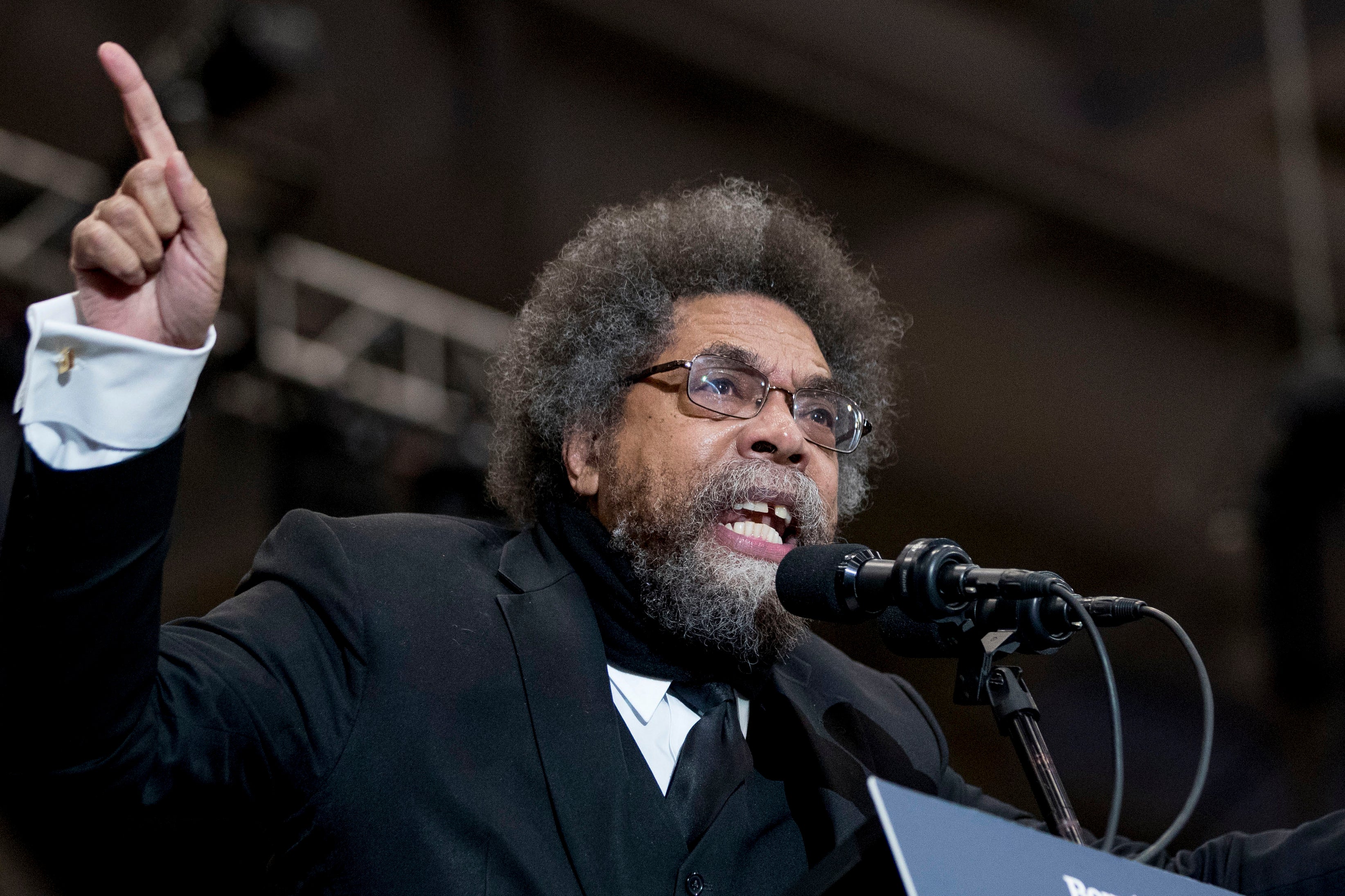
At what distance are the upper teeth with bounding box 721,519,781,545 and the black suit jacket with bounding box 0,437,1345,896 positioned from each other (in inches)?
10.9

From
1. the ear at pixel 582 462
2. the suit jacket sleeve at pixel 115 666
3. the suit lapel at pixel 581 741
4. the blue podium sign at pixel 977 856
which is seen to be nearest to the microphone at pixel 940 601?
the blue podium sign at pixel 977 856

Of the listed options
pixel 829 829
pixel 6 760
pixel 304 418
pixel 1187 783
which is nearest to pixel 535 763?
pixel 829 829

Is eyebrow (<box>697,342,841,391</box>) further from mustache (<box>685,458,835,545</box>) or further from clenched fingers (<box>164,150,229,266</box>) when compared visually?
clenched fingers (<box>164,150,229,266</box>)

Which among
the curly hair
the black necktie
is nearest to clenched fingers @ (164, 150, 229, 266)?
the black necktie

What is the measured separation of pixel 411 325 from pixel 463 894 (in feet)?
17.0

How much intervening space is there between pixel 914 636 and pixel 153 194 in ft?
3.42

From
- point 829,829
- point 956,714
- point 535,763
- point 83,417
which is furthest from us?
point 956,714

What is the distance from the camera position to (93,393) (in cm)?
132

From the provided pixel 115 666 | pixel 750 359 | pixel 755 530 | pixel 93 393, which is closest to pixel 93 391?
pixel 93 393

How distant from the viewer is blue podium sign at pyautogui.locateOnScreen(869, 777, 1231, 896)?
1118 millimetres

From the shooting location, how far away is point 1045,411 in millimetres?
7664

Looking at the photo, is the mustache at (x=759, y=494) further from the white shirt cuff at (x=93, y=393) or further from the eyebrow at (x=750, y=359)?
the white shirt cuff at (x=93, y=393)

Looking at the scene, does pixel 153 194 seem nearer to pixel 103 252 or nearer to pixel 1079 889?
pixel 103 252

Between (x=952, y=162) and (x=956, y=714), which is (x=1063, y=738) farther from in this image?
(x=952, y=162)
